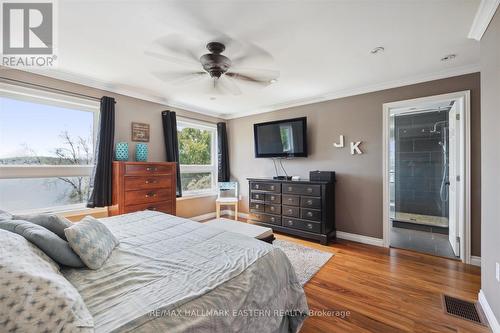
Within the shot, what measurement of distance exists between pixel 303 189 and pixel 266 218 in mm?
917

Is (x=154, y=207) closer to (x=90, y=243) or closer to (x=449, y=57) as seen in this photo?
(x=90, y=243)

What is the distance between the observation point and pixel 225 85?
89.9 inches

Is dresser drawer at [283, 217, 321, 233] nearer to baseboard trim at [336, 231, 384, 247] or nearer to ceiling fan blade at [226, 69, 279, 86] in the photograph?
baseboard trim at [336, 231, 384, 247]

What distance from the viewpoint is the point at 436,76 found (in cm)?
279

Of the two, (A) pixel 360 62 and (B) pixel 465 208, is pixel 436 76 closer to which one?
(A) pixel 360 62

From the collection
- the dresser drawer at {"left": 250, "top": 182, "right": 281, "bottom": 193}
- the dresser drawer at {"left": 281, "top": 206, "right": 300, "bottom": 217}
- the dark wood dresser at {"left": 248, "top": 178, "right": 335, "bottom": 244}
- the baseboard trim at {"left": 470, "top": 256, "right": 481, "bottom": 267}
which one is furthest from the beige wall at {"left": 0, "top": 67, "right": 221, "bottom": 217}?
the baseboard trim at {"left": 470, "top": 256, "right": 481, "bottom": 267}

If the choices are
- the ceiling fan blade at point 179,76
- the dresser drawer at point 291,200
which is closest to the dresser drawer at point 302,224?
the dresser drawer at point 291,200

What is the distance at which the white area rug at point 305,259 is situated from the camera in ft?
8.08

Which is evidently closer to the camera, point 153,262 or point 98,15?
point 153,262

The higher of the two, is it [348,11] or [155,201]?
[348,11]

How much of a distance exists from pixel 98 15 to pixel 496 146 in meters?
3.12

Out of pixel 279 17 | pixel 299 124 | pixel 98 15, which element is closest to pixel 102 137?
pixel 98 15

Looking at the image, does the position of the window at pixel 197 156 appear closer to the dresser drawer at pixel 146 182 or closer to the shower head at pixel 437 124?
the dresser drawer at pixel 146 182

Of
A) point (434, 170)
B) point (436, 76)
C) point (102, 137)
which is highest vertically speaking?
point (436, 76)
